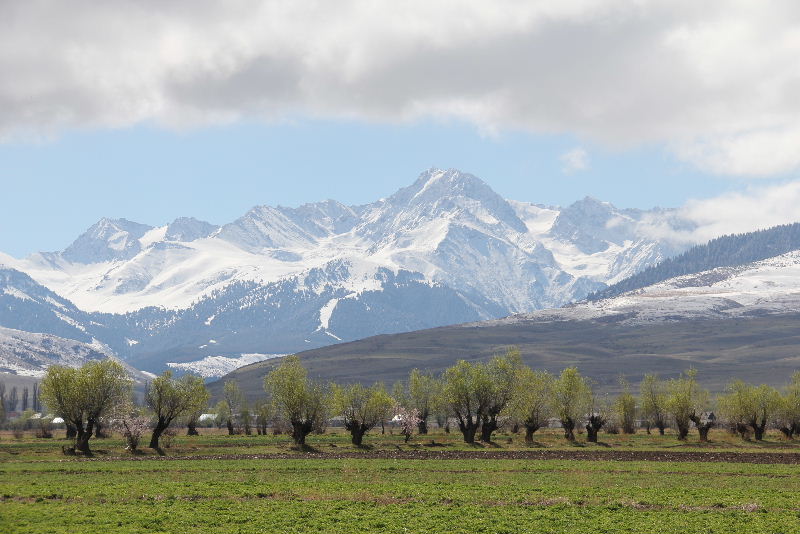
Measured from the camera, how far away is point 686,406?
140m

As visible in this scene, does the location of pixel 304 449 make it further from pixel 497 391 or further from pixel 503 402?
pixel 503 402

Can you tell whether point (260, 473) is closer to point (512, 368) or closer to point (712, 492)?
point (712, 492)

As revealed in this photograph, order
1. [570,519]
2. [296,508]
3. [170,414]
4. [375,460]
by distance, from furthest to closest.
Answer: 1. [170,414]
2. [375,460]
3. [296,508]
4. [570,519]

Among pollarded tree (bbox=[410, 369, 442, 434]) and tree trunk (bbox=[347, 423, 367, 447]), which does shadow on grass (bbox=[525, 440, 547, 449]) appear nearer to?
tree trunk (bbox=[347, 423, 367, 447])

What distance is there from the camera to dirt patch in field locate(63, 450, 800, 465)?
93.8m

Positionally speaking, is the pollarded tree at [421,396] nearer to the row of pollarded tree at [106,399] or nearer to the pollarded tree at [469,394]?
the pollarded tree at [469,394]

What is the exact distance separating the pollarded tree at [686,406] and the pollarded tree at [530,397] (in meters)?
20.2

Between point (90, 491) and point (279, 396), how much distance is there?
210 feet

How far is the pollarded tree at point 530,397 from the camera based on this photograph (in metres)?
132

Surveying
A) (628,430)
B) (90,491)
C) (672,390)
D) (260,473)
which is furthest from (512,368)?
(90,491)

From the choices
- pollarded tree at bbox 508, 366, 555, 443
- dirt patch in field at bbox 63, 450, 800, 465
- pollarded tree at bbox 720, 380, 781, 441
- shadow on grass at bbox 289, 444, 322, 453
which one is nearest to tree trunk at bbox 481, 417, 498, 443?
pollarded tree at bbox 508, 366, 555, 443

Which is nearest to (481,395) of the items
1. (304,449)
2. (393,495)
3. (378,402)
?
(378,402)

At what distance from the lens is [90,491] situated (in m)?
61.9

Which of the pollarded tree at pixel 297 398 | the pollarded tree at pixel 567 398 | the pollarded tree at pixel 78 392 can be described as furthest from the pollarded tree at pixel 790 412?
the pollarded tree at pixel 78 392
